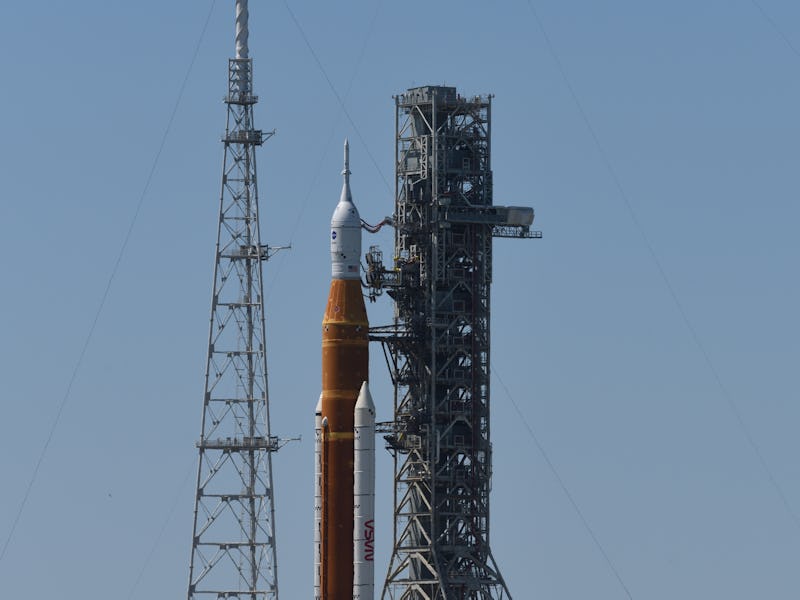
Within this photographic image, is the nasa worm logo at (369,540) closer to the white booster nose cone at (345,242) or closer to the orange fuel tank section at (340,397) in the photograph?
the orange fuel tank section at (340,397)

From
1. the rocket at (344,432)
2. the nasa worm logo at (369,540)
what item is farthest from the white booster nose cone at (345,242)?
the nasa worm logo at (369,540)

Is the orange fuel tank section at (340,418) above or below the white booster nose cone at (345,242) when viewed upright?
below

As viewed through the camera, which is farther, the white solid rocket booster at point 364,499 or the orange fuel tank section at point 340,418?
the orange fuel tank section at point 340,418

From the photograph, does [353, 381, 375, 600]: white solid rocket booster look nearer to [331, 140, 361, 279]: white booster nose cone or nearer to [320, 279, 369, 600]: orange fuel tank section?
[320, 279, 369, 600]: orange fuel tank section

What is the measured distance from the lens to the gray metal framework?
14300 centimetres

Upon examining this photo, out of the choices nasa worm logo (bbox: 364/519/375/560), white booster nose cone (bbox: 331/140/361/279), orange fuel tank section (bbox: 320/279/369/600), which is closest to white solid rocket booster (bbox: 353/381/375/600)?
nasa worm logo (bbox: 364/519/375/560)

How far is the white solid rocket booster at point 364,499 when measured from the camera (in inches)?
5340

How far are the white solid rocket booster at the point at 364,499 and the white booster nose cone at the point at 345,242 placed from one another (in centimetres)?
614

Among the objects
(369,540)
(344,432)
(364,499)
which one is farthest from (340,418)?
(369,540)

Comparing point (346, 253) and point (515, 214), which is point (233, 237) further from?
point (515, 214)

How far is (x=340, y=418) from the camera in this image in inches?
5448

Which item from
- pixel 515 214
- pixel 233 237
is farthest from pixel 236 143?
pixel 515 214

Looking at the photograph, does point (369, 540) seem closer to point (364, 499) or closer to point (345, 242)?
point (364, 499)

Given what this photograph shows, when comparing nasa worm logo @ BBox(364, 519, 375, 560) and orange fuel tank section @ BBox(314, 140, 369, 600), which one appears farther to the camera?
orange fuel tank section @ BBox(314, 140, 369, 600)
